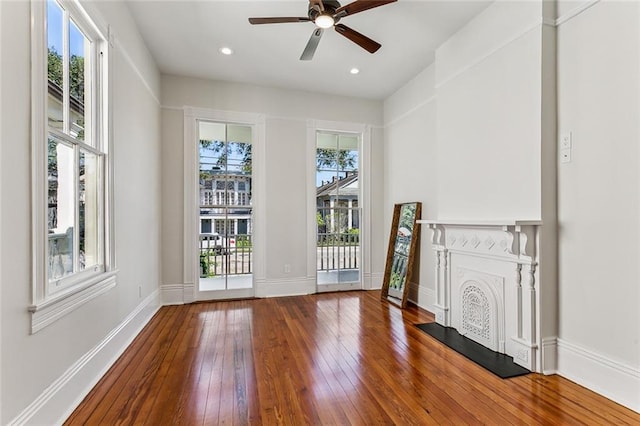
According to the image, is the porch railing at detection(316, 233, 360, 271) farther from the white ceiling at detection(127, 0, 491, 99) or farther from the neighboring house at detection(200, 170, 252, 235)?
the white ceiling at detection(127, 0, 491, 99)

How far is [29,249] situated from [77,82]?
4.27 feet

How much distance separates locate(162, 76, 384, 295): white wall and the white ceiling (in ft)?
0.67

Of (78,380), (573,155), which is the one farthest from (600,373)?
(78,380)

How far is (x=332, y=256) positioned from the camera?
16.2ft

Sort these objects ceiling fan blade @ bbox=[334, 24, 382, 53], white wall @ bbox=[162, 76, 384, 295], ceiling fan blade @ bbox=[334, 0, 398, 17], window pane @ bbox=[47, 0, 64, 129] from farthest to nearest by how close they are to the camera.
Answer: white wall @ bbox=[162, 76, 384, 295] → ceiling fan blade @ bbox=[334, 24, 382, 53] → ceiling fan blade @ bbox=[334, 0, 398, 17] → window pane @ bbox=[47, 0, 64, 129]

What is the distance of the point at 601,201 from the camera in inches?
83.4

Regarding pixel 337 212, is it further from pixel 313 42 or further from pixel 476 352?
pixel 476 352

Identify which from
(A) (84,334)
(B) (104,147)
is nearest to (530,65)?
(B) (104,147)

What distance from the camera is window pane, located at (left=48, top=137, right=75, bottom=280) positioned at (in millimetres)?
1843

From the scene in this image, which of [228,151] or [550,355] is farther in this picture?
[228,151]

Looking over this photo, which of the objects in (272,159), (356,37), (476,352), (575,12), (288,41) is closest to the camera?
(575,12)

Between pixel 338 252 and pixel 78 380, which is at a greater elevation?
pixel 338 252

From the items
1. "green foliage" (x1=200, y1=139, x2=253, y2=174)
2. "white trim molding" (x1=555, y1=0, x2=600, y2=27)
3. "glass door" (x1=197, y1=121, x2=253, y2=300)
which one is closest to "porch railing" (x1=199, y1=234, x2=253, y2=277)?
"glass door" (x1=197, y1=121, x2=253, y2=300)

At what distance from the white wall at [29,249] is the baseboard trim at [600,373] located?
3.33 m
